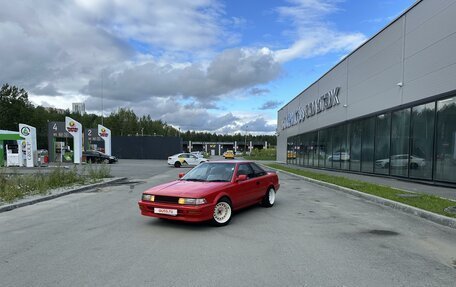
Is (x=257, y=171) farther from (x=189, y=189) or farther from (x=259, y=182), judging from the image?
(x=189, y=189)

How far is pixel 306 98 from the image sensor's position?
40906mm

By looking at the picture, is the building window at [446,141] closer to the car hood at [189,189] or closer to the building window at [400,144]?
the building window at [400,144]

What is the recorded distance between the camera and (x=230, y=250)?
588 centimetres

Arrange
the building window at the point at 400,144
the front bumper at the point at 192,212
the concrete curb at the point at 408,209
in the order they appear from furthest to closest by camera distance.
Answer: the building window at the point at 400,144
the concrete curb at the point at 408,209
the front bumper at the point at 192,212

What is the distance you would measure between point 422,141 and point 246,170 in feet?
34.9

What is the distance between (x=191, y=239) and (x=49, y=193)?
8.30 meters

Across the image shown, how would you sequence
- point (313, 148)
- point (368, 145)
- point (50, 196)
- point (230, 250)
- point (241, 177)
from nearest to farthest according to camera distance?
point (230, 250), point (241, 177), point (50, 196), point (368, 145), point (313, 148)

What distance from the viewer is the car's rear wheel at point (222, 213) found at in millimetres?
7617

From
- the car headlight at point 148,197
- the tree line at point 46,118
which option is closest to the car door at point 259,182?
the car headlight at point 148,197

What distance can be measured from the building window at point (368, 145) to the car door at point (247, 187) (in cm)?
1426

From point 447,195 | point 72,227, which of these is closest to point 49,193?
point 72,227

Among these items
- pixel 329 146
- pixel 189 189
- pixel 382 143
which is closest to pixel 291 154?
pixel 329 146

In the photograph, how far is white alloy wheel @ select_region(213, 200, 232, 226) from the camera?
764 cm

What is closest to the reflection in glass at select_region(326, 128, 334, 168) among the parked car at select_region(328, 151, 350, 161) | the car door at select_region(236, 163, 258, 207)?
the parked car at select_region(328, 151, 350, 161)
